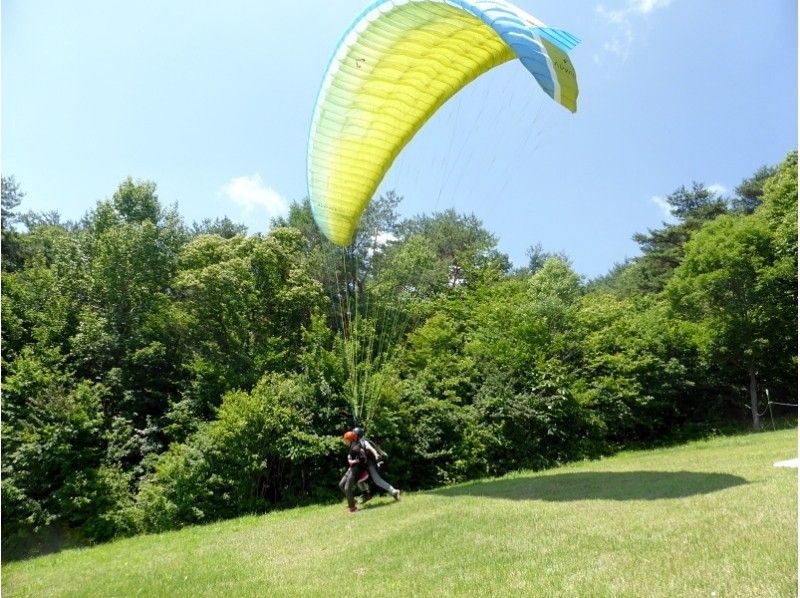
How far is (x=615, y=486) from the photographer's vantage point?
7.41m

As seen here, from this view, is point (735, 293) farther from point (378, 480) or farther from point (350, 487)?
point (350, 487)

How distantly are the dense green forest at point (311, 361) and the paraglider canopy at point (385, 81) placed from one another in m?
2.34

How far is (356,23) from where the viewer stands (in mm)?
6109

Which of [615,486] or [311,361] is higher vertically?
[311,361]

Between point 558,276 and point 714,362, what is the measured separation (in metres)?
6.38

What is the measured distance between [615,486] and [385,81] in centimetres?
579

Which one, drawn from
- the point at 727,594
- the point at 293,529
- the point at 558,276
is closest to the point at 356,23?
the point at 727,594

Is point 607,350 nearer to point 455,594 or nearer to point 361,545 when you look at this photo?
point 361,545

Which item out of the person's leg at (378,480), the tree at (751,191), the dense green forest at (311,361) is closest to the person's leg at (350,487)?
the person's leg at (378,480)

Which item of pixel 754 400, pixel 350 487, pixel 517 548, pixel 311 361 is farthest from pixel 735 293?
pixel 517 548

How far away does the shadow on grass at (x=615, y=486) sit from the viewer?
6.28 meters

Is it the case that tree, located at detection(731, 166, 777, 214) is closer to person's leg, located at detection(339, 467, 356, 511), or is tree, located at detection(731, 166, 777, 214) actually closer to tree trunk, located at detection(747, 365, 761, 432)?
tree trunk, located at detection(747, 365, 761, 432)

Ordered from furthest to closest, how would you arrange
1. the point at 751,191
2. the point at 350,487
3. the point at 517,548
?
1. the point at 751,191
2. the point at 350,487
3. the point at 517,548

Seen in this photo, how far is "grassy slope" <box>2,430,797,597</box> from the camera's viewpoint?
11.8 ft
